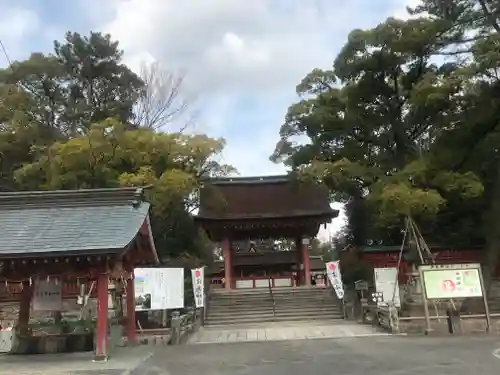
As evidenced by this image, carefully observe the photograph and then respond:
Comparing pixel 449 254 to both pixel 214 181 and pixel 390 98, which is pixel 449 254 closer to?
pixel 390 98

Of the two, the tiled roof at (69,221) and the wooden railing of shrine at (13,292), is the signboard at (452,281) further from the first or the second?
the wooden railing of shrine at (13,292)

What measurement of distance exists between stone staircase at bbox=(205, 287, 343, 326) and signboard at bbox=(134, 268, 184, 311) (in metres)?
4.82

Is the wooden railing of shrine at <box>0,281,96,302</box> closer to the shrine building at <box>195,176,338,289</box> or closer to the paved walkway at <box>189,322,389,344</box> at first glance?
the paved walkway at <box>189,322,389,344</box>

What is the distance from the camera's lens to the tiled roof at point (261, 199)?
29484 millimetres

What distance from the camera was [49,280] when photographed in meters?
14.0

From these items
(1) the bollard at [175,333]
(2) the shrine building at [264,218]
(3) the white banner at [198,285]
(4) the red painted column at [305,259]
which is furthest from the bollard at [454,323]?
(4) the red painted column at [305,259]

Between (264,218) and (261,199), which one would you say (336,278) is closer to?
(264,218)

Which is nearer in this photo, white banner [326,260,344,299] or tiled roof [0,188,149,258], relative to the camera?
tiled roof [0,188,149,258]

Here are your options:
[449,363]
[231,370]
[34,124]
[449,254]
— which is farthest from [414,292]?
[34,124]

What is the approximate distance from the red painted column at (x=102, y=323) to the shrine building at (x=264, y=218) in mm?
15606

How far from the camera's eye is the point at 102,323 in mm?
12875

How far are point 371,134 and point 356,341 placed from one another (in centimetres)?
1409

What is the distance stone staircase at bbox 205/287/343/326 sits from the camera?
2397cm

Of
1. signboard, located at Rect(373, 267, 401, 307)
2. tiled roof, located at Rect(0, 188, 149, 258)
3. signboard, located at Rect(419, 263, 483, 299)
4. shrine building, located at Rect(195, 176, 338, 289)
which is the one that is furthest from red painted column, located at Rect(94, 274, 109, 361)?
shrine building, located at Rect(195, 176, 338, 289)
